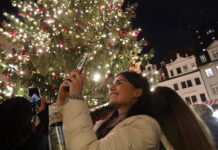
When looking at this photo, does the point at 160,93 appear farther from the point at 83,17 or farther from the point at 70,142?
the point at 83,17

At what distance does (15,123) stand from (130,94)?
1.10m

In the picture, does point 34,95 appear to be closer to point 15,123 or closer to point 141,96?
point 15,123

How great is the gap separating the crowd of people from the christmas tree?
4.76 meters

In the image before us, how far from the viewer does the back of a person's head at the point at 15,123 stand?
1548 millimetres

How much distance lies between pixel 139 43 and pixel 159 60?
24.9m

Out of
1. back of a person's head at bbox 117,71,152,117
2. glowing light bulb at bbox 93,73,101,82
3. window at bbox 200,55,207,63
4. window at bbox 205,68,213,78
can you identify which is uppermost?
window at bbox 200,55,207,63

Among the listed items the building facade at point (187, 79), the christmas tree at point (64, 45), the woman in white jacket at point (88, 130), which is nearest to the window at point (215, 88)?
the building facade at point (187, 79)

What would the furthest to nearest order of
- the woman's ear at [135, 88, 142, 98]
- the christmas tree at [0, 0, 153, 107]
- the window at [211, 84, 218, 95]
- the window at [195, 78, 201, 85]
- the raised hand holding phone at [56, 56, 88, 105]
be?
1. the window at [195, 78, 201, 85]
2. the window at [211, 84, 218, 95]
3. the christmas tree at [0, 0, 153, 107]
4. the woman's ear at [135, 88, 142, 98]
5. the raised hand holding phone at [56, 56, 88, 105]

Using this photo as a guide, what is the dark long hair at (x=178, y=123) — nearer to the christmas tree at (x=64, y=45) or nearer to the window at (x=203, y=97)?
the christmas tree at (x=64, y=45)

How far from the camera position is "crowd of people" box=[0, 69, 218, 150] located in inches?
50.1

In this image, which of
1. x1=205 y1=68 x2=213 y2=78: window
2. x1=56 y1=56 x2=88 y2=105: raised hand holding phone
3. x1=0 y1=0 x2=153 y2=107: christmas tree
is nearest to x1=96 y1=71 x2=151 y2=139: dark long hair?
x1=56 y1=56 x2=88 y2=105: raised hand holding phone

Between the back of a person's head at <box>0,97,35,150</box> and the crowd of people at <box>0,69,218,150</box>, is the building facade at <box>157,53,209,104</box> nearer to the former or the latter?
the crowd of people at <box>0,69,218,150</box>

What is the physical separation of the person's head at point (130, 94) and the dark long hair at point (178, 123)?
0.37 feet

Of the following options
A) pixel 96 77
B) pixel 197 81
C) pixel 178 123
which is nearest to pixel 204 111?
pixel 178 123
